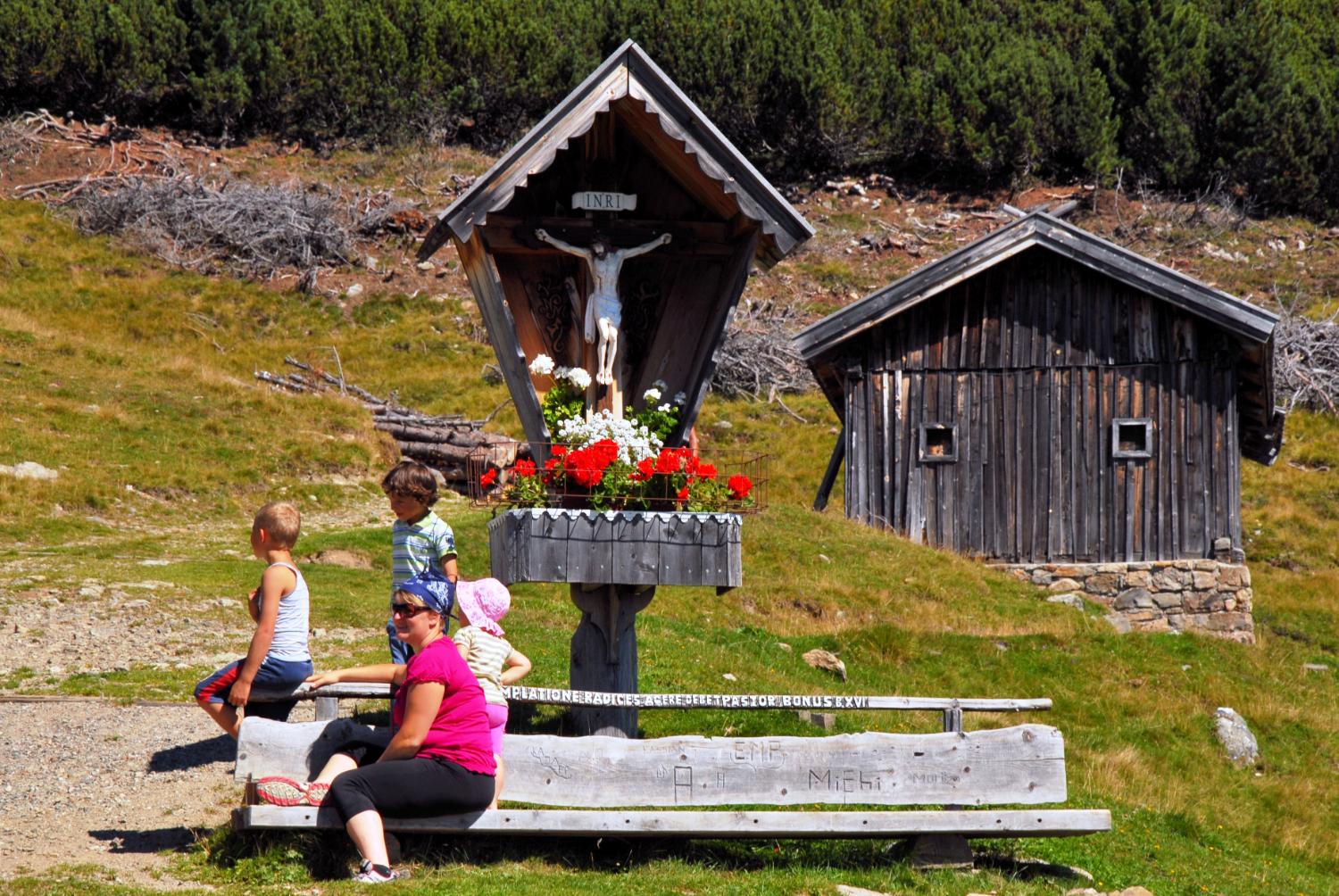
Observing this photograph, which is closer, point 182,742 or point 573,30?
point 182,742

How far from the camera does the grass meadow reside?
7.89m

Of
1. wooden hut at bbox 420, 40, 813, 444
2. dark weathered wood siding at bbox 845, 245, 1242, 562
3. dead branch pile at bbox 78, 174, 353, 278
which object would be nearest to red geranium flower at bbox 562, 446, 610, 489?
wooden hut at bbox 420, 40, 813, 444

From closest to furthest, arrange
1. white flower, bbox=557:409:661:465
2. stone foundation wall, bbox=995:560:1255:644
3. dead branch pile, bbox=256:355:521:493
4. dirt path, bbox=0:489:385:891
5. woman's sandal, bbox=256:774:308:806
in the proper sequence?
woman's sandal, bbox=256:774:308:806 < dirt path, bbox=0:489:385:891 < white flower, bbox=557:409:661:465 < stone foundation wall, bbox=995:560:1255:644 < dead branch pile, bbox=256:355:521:493

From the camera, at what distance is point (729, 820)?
759cm

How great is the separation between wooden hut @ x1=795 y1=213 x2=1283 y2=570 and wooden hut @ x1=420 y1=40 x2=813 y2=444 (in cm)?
1083

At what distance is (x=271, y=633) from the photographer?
24.8ft

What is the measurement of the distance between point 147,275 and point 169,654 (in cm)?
2337

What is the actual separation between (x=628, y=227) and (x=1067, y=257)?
1249 cm

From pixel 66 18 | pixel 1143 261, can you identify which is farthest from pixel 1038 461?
pixel 66 18

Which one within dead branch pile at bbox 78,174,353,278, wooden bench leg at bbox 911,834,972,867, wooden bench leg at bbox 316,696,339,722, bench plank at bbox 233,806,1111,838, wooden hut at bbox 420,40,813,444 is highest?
dead branch pile at bbox 78,174,353,278

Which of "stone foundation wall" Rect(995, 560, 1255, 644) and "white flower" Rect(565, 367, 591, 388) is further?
"stone foundation wall" Rect(995, 560, 1255, 644)

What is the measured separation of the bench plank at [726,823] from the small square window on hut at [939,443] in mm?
13556

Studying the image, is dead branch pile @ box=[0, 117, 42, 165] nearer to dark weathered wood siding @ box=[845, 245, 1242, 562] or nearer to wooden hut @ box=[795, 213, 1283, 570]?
wooden hut @ box=[795, 213, 1283, 570]

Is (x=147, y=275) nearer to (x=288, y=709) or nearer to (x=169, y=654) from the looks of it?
(x=169, y=654)
